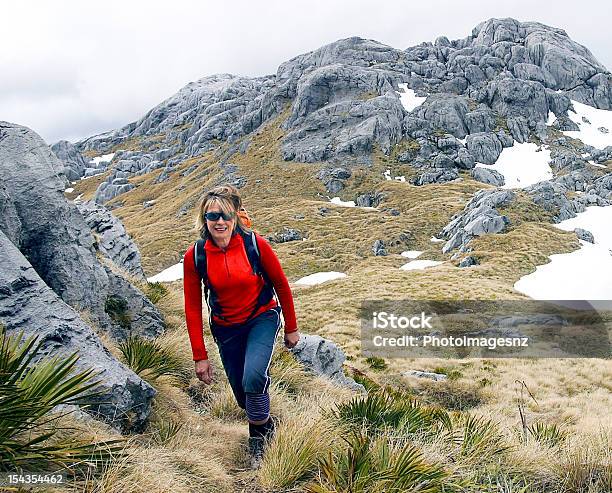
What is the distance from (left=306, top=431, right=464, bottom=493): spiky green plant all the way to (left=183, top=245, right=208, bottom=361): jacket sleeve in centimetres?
173

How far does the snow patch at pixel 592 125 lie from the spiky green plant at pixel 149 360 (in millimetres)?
127777

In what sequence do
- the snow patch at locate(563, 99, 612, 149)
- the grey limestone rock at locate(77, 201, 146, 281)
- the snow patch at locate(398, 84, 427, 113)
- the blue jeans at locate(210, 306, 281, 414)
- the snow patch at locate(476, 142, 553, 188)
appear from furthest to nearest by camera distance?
the snow patch at locate(398, 84, 427, 113), the snow patch at locate(563, 99, 612, 149), the snow patch at locate(476, 142, 553, 188), the grey limestone rock at locate(77, 201, 146, 281), the blue jeans at locate(210, 306, 281, 414)

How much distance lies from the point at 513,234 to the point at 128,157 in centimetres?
15666

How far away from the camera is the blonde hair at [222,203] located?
4.70 metres

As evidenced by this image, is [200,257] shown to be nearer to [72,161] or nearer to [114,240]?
[114,240]

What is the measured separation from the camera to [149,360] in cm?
626

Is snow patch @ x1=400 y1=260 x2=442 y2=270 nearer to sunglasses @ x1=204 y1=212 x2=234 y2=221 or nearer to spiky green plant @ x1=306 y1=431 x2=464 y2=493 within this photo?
sunglasses @ x1=204 y1=212 x2=234 y2=221

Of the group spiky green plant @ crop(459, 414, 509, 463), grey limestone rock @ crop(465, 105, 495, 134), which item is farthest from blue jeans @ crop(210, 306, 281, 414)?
grey limestone rock @ crop(465, 105, 495, 134)

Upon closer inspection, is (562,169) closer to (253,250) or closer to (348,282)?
(348,282)

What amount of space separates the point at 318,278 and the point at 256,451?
149ft

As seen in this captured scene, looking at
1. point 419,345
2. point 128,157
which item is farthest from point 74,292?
point 128,157

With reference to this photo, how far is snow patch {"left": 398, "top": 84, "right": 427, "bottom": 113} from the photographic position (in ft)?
374

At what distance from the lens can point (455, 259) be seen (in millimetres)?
50500

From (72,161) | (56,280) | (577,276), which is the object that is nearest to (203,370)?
(56,280)
